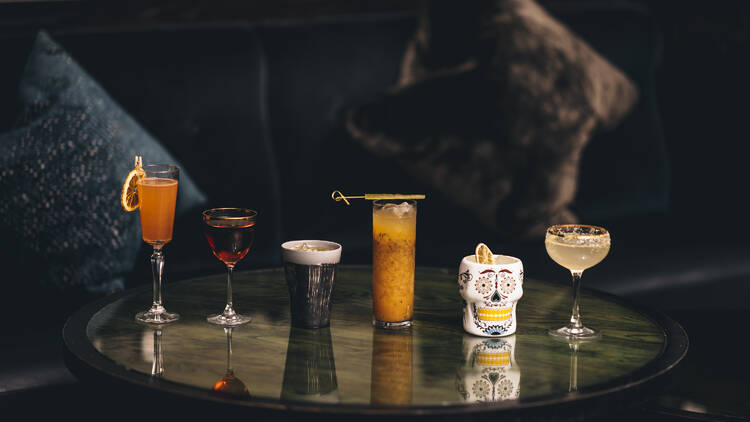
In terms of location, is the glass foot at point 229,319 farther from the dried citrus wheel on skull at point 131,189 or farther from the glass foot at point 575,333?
the glass foot at point 575,333

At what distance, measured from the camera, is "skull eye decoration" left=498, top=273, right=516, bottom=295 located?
4.20 ft

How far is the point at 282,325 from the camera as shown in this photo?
136cm

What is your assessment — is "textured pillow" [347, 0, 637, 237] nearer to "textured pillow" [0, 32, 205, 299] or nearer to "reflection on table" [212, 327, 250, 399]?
"textured pillow" [0, 32, 205, 299]

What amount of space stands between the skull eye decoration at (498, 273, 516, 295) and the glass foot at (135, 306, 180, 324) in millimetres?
493

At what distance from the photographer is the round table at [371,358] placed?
3.48ft

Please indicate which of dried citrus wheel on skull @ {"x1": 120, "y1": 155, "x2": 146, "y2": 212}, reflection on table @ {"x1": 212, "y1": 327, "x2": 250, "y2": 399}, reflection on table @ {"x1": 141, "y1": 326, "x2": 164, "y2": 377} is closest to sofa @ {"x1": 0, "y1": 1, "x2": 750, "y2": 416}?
dried citrus wheel on skull @ {"x1": 120, "y1": 155, "x2": 146, "y2": 212}

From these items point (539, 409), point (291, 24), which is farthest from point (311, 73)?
point (539, 409)

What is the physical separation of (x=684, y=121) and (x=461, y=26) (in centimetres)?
81

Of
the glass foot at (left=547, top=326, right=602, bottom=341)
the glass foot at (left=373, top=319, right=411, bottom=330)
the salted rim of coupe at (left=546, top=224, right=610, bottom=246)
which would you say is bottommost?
the glass foot at (left=547, top=326, right=602, bottom=341)

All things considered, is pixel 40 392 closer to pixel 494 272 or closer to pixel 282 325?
pixel 282 325

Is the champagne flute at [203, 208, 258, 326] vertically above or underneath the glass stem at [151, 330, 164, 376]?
above

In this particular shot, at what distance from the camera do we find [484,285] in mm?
1279

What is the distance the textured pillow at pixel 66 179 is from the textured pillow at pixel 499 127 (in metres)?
0.68

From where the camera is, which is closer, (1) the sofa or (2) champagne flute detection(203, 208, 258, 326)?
(2) champagne flute detection(203, 208, 258, 326)
